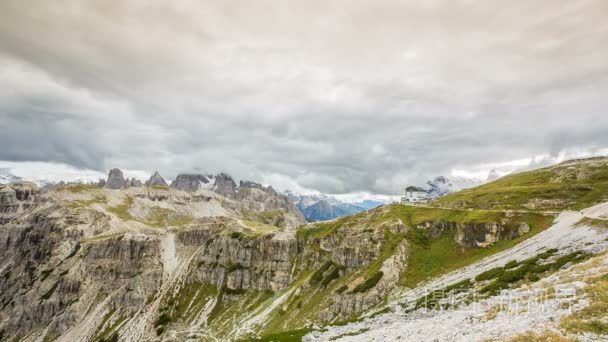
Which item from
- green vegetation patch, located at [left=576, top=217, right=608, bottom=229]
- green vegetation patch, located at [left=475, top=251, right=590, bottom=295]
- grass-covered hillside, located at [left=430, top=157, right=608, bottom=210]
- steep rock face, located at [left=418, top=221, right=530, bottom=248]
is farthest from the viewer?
grass-covered hillside, located at [left=430, top=157, right=608, bottom=210]

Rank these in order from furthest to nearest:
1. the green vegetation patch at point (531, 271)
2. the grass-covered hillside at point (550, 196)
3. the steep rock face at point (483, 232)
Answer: the grass-covered hillside at point (550, 196)
the steep rock face at point (483, 232)
the green vegetation patch at point (531, 271)

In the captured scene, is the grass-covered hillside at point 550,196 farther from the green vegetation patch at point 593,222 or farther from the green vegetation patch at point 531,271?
the green vegetation patch at point 531,271

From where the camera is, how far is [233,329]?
189m

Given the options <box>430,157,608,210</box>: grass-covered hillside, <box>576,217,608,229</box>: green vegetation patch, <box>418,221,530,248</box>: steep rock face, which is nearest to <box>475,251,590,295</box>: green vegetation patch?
<box>576,217,608,229</box>: green vegetation patch

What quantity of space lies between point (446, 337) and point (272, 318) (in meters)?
142

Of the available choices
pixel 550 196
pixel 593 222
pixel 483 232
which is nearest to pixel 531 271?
pixel 593 222

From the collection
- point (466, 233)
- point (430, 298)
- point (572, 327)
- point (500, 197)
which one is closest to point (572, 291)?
point (572, 327)

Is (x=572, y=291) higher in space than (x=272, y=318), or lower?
higher

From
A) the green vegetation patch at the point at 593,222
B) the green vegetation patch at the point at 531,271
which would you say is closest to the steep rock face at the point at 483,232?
the green vegetation patch at the point at 593,222

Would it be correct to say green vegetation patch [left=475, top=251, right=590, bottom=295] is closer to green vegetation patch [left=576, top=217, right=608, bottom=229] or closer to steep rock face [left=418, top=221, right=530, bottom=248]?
green vegetation patch [left=576, top=217, right=608, bottom=229]

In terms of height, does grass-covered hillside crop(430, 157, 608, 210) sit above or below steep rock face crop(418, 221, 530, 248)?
above

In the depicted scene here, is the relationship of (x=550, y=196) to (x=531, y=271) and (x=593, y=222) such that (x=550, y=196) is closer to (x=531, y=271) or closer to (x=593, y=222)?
(x=593, y=222)

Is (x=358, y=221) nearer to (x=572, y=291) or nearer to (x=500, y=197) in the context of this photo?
(x=500, y=197)

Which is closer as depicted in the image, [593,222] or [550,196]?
[593,222]
